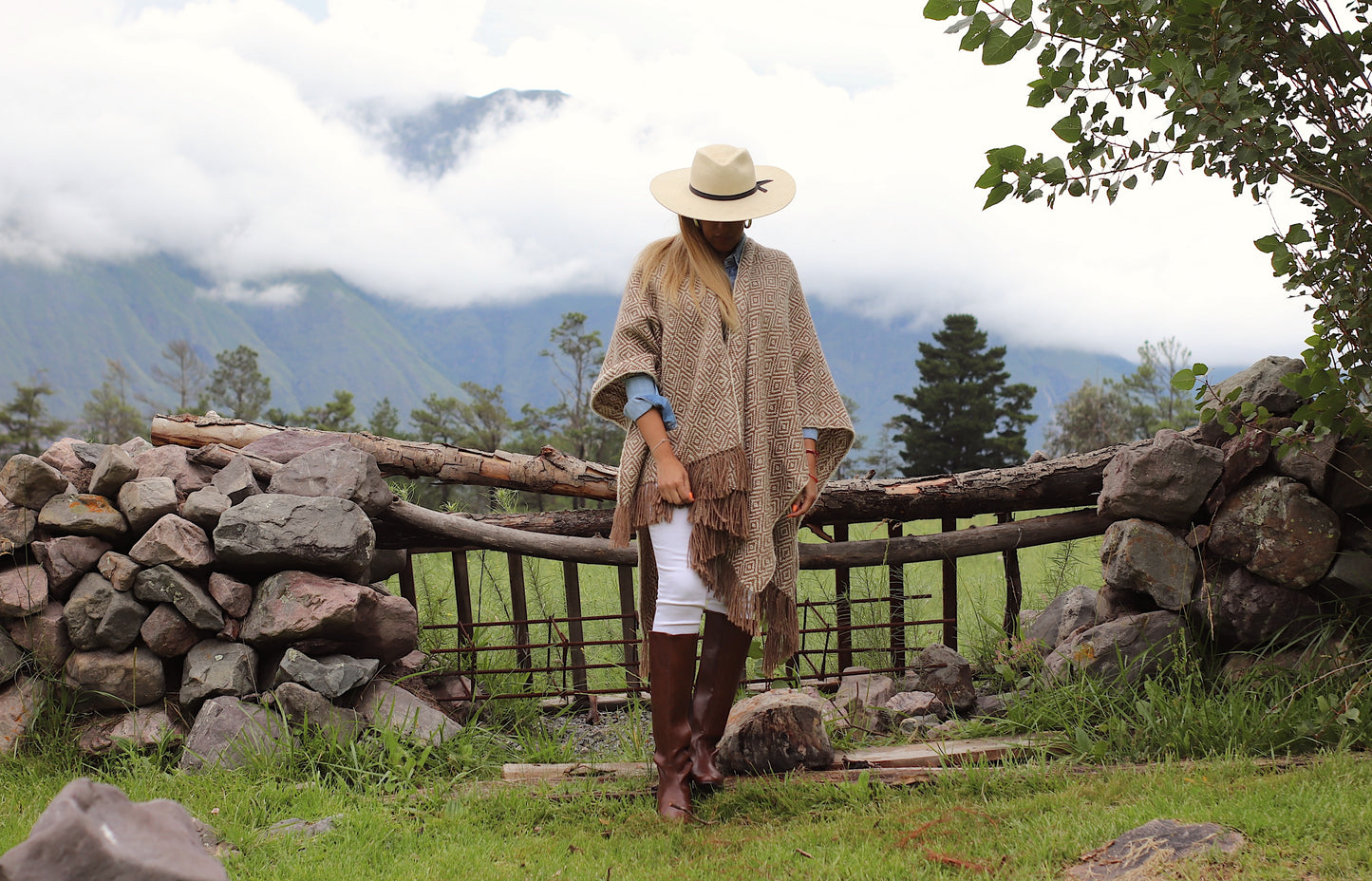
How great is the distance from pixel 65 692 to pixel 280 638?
85 centimetres

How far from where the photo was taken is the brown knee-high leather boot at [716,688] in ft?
10.7

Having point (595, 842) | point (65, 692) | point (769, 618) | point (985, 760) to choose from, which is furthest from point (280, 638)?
point (985, 760)

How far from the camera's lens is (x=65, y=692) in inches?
143

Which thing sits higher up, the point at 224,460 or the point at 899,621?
the point at 224,460

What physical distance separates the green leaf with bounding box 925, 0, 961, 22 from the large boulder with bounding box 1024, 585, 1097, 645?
2.59m

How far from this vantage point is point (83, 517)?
3.67 metres

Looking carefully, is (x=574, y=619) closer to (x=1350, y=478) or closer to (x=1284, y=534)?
(x=1284, y=534)

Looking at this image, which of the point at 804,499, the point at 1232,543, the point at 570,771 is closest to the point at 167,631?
the point at 570,771

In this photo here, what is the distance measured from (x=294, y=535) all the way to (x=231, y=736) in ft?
2.48

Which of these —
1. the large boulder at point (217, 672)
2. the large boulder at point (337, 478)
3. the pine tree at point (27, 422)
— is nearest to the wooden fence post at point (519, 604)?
the large boulder at point (337, 478)

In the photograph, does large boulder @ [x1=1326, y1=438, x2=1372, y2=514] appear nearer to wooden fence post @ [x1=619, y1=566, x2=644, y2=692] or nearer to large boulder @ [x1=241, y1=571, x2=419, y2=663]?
wooden fence post @ [x1=619, y1=566, x2=644, y2=692]

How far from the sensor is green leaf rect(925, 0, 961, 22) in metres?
2.45

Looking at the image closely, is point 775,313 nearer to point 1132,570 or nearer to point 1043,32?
point 1043,32

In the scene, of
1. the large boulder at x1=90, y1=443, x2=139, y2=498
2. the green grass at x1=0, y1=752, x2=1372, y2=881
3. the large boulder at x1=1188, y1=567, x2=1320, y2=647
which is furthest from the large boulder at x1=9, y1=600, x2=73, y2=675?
the large boulder at x1=1188, y1=567, x2=1320, y2=647
